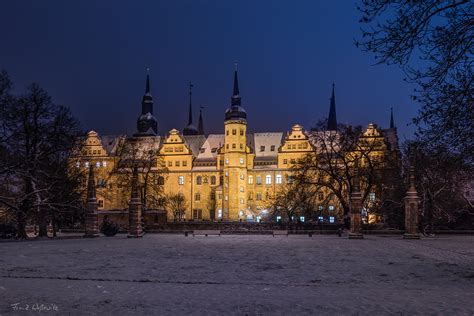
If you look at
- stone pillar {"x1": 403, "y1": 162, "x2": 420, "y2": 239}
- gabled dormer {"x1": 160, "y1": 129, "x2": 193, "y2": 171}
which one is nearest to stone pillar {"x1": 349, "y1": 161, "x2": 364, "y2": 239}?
stone pillar {"x1": 403, "y1": 162, "x2": 420, "y2": 239}

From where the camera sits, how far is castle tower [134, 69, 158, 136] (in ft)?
331

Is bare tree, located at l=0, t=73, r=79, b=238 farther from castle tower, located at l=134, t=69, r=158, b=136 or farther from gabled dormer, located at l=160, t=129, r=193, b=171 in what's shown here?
castle tower, located at l=134, t=69, r=158, b=136

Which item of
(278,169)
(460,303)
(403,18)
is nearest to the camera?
(460,303)

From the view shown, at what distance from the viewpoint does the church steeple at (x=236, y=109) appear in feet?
300

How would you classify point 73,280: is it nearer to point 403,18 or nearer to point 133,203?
point 403,18

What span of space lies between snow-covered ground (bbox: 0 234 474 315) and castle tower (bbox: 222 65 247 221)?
7112 cm

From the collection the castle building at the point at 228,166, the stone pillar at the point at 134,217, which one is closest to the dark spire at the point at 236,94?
the castle building at the point at 228,166

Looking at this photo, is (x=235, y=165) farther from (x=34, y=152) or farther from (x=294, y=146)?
(x=34, y=152)

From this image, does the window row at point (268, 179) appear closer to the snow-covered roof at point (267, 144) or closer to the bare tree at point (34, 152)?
the snow-covered roof at point (267, 144)

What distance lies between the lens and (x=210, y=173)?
9281 cm

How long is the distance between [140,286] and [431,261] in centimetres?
998

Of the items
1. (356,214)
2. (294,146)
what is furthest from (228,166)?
(356,214)

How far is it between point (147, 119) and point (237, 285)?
9191 centimetres

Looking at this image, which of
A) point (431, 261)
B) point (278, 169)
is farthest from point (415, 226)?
point (278, 169)
